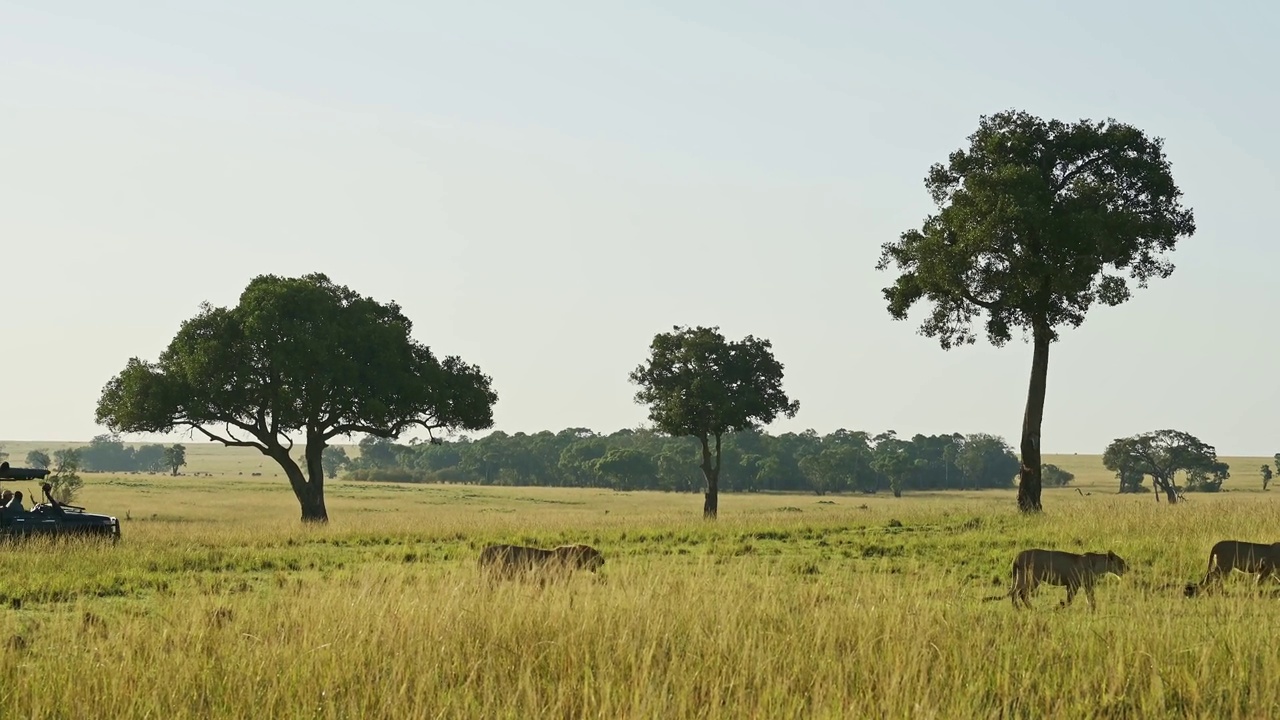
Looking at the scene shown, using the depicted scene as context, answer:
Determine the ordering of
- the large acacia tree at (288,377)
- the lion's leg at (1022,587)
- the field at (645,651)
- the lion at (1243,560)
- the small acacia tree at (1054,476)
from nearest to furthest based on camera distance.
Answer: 1. the field at (645,651)
2. the lion's leg at (1022,587)
3. the lion at (1243,560)
4. the large acacia tree at (288,377)
5. the small acacia tree at (1054,476)

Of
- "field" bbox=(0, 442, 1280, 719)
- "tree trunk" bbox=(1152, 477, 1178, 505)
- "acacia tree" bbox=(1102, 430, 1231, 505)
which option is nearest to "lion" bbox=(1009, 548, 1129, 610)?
"field" bbox=(0, 442, 1280, 719)

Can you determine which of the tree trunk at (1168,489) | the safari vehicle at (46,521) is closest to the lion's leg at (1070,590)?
the safari vehicle at (46,521)

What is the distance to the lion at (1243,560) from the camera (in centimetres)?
1321

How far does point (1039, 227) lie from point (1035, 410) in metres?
5.03

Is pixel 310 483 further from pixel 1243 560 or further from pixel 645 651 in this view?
pixel 645 651

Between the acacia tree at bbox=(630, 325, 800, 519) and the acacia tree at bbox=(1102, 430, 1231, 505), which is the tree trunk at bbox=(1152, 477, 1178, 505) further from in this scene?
the acacia tree at bbox=(630, 325, 800, 519)

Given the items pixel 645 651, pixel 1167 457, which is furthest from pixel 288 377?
pixel 1167 457

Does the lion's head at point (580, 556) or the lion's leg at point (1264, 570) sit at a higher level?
the lion's leg at point (1264, 570)

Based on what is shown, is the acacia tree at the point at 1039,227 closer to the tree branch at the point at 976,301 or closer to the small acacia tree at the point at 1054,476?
the tree branch at the point at 976,301

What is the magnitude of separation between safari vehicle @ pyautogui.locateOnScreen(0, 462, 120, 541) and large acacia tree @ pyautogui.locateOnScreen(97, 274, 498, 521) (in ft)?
56.9

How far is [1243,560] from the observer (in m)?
13.4

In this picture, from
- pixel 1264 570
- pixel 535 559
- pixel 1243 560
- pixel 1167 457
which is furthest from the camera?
pixel 1167 457

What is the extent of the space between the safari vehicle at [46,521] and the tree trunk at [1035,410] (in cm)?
2174

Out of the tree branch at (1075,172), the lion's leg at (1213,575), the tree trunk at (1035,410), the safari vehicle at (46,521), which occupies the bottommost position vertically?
the safari vehicle at (46,521)
